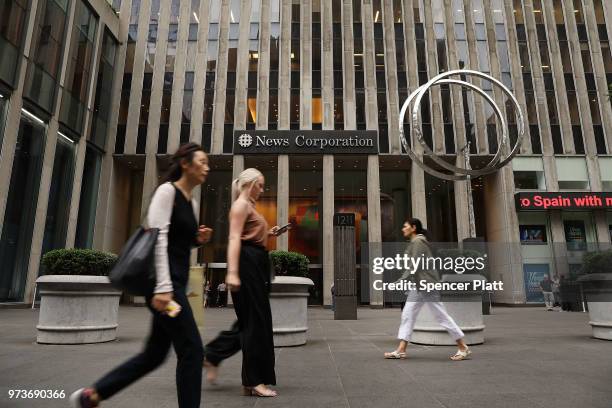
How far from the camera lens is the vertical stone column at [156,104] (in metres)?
27.5

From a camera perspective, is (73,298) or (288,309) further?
(288,309)

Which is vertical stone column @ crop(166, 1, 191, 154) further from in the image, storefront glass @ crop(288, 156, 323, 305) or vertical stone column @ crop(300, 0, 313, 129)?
vertical stone column @ crop(300, 0, 313, 129)

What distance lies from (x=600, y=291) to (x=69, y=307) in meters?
10.0

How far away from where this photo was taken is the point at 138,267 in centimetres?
248

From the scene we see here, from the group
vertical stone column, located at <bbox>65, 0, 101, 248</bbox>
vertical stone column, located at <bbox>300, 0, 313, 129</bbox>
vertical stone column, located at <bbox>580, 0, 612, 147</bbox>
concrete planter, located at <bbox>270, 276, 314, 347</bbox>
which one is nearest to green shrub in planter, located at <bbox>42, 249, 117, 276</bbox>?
concrete planter, located at <bbox>270, 276, 314, 347</bbox>

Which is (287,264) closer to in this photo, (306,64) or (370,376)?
(370,376)

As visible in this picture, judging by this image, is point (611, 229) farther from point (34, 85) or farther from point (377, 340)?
point (34, 85)

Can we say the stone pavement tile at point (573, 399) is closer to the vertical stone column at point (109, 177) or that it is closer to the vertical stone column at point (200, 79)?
the vertical stone column at point (200, 79)

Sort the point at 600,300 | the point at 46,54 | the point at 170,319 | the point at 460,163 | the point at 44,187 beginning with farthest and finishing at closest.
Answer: the point at 460,163
the point at 46,54
the point at 44,187
the point at 600,300
the point at 170,319

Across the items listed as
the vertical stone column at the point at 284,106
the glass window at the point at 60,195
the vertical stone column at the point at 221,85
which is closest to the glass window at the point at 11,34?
the glass window at the point at 60,195

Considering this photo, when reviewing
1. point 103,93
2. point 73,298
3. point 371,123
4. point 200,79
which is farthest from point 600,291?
point 103,93

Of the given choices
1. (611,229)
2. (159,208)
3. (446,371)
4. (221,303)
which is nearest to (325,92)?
(221,303)

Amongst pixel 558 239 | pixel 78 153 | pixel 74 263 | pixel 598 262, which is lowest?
pixel 74 263

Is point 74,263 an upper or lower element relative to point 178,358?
upper
